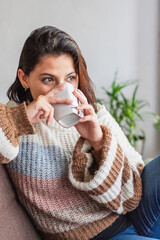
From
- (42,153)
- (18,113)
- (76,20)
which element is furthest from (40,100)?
(76,20)

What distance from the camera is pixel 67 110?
825 mm

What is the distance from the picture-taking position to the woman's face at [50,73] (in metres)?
0.99

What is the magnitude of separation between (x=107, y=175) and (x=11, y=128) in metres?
0.34

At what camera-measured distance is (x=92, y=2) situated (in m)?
2.48

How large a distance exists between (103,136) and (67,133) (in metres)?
0.19

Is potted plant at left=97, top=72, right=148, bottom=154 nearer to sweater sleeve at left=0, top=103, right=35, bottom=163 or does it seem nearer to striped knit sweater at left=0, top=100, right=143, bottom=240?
striped knit sweater at left=0, top=100, right=143, bottom=240

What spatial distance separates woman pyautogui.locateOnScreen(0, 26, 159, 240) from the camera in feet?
3.16

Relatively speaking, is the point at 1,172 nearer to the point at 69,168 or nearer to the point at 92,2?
the point at 69,168

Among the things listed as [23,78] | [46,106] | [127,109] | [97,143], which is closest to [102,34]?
[127,109]

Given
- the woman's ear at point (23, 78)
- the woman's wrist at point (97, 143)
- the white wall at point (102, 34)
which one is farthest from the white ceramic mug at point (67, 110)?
the white wall at point (102, 34)

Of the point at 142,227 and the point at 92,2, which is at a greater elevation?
the point at 92,2

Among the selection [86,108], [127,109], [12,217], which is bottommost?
[127,109]

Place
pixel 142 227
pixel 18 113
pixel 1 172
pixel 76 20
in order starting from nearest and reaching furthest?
pixel 18 113
pixel 1 172
pixel 142 227
pixel 76 20

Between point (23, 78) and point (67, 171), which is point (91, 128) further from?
point (23, 78)
